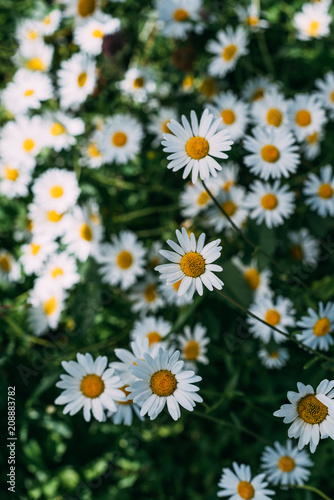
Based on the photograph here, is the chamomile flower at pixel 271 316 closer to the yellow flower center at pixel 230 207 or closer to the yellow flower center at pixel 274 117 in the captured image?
the yellow flower center at pixel 230 207

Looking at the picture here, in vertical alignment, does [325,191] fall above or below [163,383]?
above

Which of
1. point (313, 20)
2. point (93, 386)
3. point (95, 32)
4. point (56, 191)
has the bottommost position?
point (93, 386)

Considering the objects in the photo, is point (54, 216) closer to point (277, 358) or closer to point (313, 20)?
point (277, 358)

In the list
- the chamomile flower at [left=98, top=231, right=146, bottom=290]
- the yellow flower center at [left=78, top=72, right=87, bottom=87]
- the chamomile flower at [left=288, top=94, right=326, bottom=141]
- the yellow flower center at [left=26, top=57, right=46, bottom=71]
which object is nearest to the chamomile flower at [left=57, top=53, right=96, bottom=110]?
the yellow flower center at [left=78, top=72, right=87, bottom=87]

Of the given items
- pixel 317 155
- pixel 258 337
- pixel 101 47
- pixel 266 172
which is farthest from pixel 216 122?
pixel 101 47

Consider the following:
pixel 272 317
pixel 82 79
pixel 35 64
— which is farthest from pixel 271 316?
pixel 35 64
